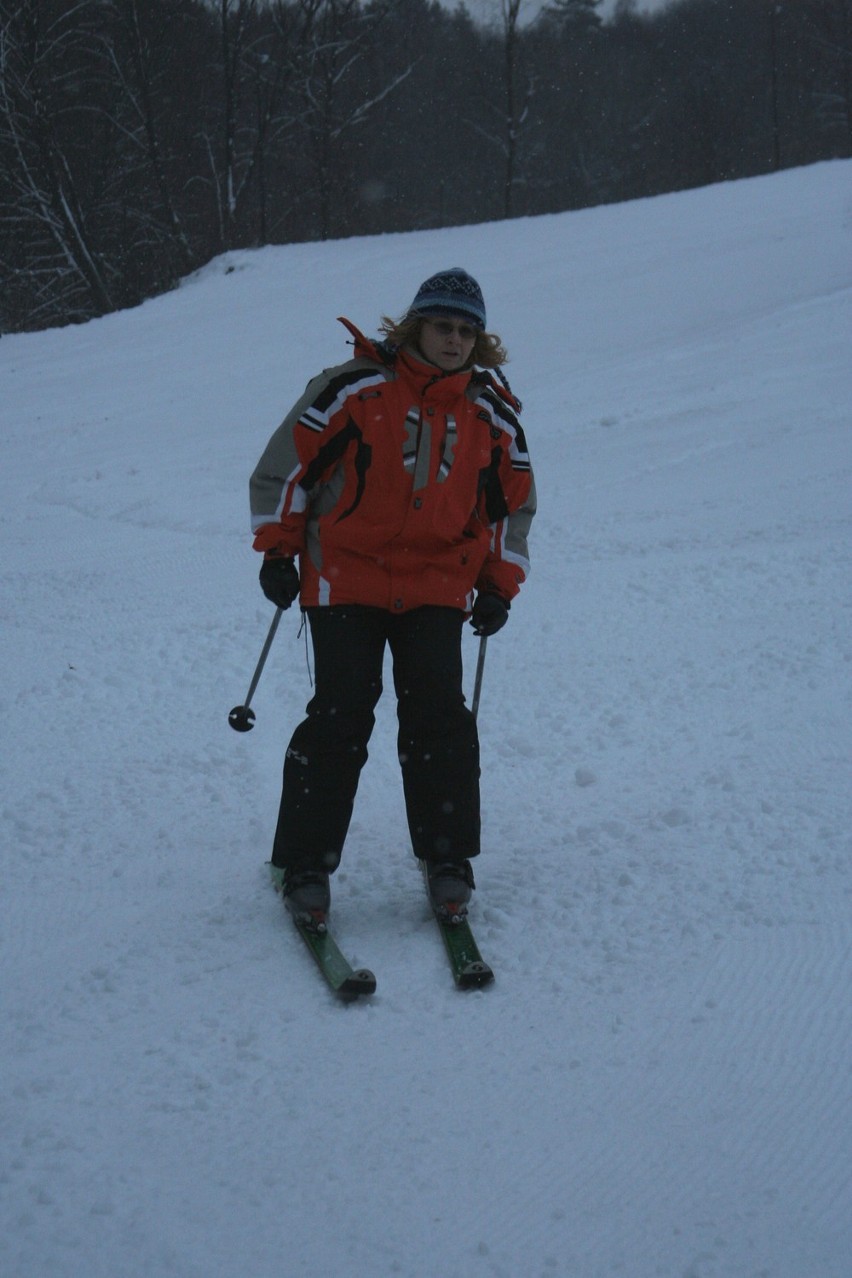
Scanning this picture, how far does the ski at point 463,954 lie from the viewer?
254 centimetres

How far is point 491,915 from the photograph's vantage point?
290cm

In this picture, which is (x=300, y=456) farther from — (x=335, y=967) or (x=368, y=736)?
(x=335, y=967)

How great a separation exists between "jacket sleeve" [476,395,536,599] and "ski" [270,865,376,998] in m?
1.03

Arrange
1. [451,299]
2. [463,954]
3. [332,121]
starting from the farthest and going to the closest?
[332,121], [451,299], [463,954]

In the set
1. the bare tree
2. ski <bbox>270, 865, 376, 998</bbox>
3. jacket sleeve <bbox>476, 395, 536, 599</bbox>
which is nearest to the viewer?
ski <bbox>270, 865, 376, 998</bbox>

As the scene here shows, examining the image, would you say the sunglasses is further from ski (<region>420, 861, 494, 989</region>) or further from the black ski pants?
ski (<region>420, 861, 494, 989</region>)

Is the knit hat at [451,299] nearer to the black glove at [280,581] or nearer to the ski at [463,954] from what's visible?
the black glove at [280,581]

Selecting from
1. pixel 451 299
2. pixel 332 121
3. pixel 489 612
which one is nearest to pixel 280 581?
pixel 489 612

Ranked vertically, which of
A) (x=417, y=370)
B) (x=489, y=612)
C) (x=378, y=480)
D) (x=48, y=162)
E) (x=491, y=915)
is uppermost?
(x=48, y=162)

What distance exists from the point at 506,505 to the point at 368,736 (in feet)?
2.50

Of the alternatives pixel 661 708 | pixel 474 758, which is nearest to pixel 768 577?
pixel 661 708

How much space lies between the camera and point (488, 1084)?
2.18 meters

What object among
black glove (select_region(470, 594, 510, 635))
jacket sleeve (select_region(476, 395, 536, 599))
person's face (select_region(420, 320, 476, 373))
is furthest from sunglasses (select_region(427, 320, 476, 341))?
black glove (select_region(470, 594, 510, 635))

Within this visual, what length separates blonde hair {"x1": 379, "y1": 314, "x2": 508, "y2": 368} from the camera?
9.32 feet
